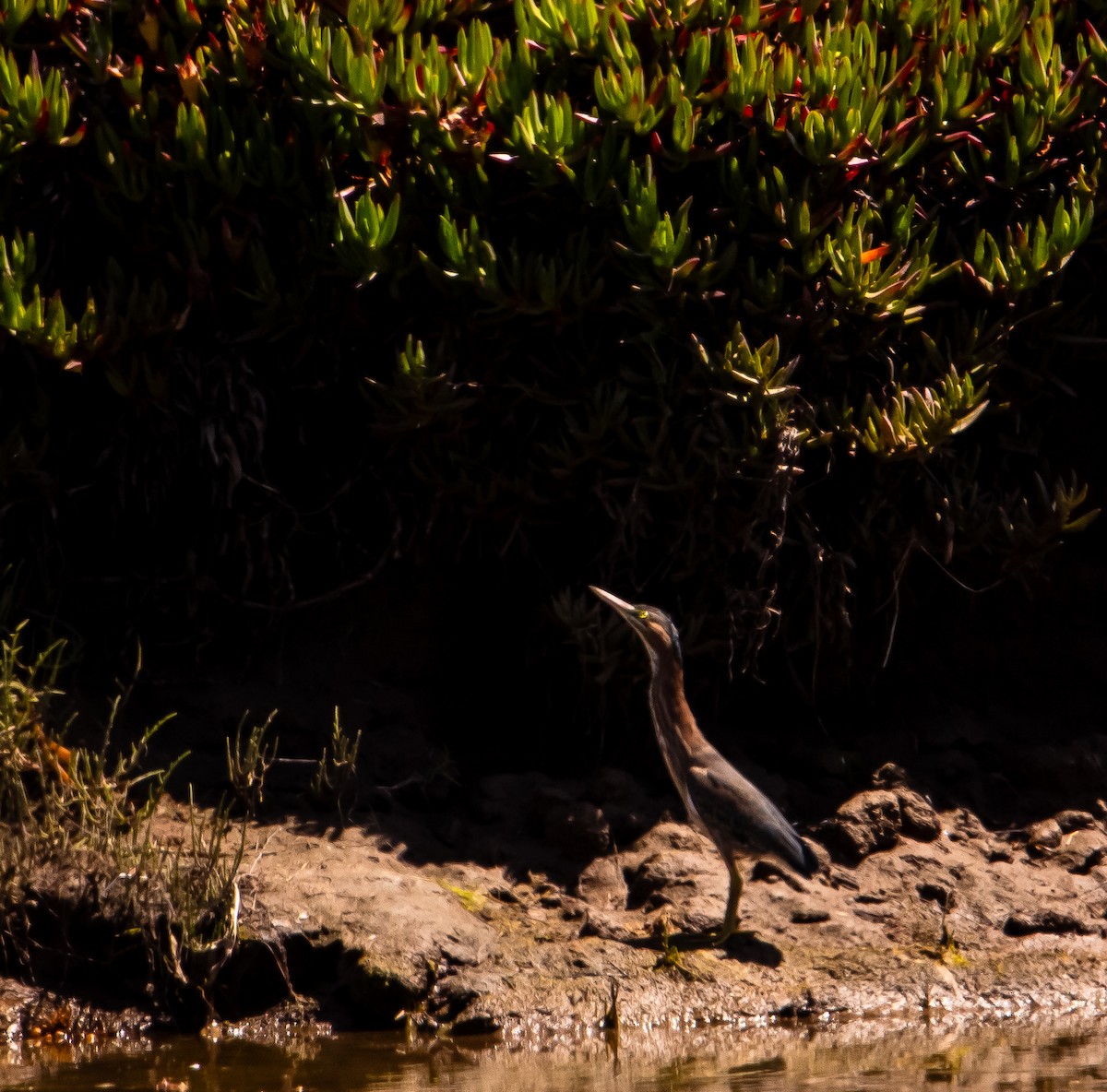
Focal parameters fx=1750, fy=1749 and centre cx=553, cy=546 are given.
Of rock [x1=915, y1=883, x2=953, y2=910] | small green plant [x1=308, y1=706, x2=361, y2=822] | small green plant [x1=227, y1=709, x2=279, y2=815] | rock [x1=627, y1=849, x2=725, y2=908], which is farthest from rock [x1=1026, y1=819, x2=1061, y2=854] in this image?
small green plant [x1=227, y1=709, x2=279, y2=815]

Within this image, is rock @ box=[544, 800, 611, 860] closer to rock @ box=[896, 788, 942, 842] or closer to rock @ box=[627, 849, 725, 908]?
rock @ box=[627, 849, 725, 908]

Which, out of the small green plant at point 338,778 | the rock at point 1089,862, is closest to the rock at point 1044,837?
the rock at point 1089,862

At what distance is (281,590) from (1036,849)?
327 centimetres

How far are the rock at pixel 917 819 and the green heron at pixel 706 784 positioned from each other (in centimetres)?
59

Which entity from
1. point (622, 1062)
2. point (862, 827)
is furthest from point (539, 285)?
point (622, 1062)

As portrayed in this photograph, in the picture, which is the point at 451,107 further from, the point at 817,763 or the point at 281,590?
the point at 817,763

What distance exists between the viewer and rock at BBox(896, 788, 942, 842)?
7070 mm

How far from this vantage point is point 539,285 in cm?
652

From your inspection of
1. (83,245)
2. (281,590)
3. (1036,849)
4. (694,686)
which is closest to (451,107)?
(83,245)

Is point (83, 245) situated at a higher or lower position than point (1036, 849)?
higher

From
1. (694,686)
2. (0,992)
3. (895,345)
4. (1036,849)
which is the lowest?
(0,992)

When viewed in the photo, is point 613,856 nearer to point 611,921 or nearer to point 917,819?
point 611,921

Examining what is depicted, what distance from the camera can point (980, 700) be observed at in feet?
25.9

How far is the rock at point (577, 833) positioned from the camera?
6.80m
